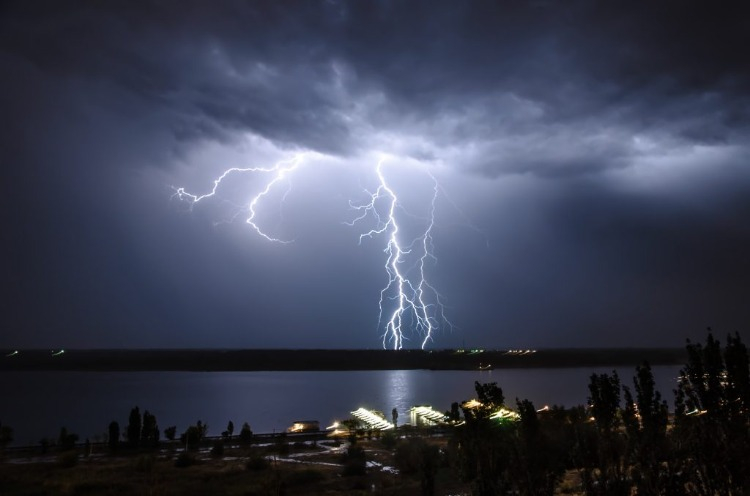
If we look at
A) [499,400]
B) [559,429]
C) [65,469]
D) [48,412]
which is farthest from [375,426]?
[48,412]

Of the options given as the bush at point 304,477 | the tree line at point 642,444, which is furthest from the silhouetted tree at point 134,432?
the tree line at point 642,444

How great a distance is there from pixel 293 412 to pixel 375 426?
974 inches

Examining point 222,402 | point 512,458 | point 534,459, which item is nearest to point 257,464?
point 534,459

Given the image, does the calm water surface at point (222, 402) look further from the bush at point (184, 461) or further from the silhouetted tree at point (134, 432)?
the bush at point (184, 461)

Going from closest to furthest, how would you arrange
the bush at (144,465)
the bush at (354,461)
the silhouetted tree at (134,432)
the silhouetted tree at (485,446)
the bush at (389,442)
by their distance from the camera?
the silhouetted tree at (485,446), the bush at (354,461), the bush at (144,465), the bush at (389,442), the silhouetted tree at (134,432)

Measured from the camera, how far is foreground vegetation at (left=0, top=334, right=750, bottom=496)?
1244 cm

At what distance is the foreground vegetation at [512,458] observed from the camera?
12.4 meters

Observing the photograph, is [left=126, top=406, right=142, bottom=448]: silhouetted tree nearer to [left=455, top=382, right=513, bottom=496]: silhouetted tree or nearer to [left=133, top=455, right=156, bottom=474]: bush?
[left=133, top=455, right=156, bottom=474]: bush

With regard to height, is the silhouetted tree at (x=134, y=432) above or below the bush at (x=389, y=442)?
above

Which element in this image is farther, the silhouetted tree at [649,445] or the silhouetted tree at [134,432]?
the silhouetted tree at [134,432]

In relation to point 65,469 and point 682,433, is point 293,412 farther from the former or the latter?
point 682,433

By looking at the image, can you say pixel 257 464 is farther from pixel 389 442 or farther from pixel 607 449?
pixel 607 449

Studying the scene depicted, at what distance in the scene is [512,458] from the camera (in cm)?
1314

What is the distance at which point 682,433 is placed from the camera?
14969 millimetres
